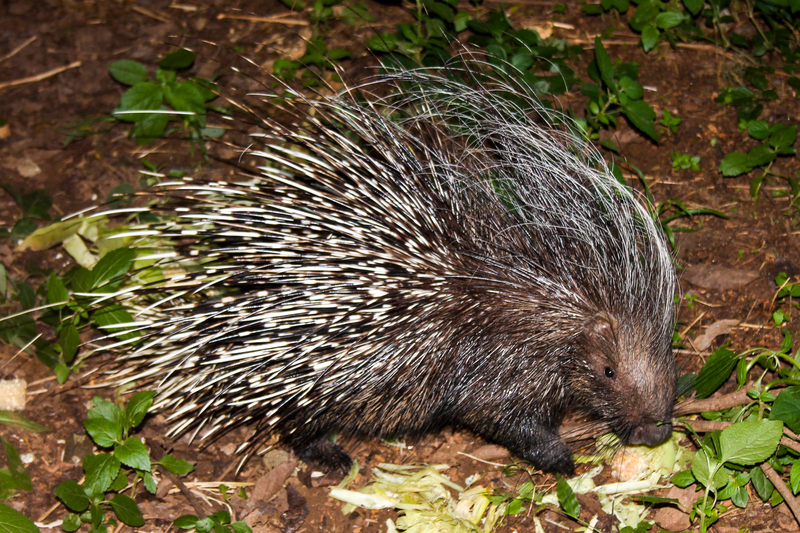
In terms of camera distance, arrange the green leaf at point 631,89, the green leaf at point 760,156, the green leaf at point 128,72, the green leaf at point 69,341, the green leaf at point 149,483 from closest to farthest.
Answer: the green leaf at point 149,483
the green leaf at point 69,341
the green leaf at point 760,156
the green leaf at point 631,89
the green leaf at point 128,72

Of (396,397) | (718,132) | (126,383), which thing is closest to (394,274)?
(396,397)

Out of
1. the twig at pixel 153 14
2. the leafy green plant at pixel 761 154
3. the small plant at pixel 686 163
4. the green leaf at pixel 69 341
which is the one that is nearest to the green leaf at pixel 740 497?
the leafy green plant at pixel 761 154

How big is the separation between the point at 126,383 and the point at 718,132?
2902mm

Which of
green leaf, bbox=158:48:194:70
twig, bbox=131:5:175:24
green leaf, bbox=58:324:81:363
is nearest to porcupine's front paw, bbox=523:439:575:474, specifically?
green leaf, bbox=58:324:81:363

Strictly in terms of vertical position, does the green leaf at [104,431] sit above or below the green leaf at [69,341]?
below

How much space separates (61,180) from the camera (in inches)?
144

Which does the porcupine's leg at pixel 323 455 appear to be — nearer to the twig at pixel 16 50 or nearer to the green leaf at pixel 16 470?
the green leaf at pixel 16 470

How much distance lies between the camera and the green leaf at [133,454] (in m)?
2.51

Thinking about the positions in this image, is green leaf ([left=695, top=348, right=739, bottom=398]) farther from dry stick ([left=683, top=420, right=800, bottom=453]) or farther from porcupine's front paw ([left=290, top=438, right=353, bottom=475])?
porcupine's front paw ([left=290, top=438, right=353, bottom=475])

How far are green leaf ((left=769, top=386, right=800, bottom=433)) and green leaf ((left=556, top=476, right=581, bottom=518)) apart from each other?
27.5 inches

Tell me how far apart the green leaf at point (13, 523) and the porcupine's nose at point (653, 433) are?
210cm

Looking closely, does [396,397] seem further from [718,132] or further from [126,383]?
[718,132]

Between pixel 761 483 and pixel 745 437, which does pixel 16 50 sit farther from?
pixel 761 483

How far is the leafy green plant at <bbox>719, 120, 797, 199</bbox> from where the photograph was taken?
3.12 meters
